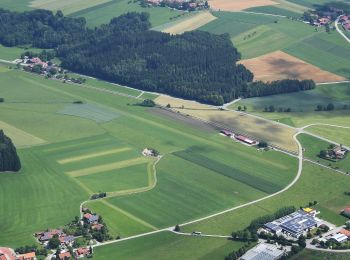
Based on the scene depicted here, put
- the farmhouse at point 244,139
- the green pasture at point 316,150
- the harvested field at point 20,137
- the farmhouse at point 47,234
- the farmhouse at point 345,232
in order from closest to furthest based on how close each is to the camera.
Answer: the farmhouse at point 47,234, the farmhouse at point 345,232, the green pasture at point 316,150, the harvested field at point 20,137, the farmhouse at point 244,139

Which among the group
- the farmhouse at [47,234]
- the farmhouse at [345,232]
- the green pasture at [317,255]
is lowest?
the green pasture at [317,255]

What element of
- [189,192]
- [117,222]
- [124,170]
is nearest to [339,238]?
[189,192]

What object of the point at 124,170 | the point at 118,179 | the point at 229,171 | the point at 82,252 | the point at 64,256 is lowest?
the point at 82,252

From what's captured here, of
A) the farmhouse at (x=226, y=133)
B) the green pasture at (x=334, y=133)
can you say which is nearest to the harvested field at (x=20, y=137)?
the farmhouse at (x=226, y=133)

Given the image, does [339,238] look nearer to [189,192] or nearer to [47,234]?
[189,192]

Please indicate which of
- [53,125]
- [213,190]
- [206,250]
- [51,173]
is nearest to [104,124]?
[53,125]

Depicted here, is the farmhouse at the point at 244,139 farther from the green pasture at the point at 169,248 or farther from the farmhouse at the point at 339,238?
the green pasture at the point at 169,248

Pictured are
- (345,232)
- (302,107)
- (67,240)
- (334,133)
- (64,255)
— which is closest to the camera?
(64,255)

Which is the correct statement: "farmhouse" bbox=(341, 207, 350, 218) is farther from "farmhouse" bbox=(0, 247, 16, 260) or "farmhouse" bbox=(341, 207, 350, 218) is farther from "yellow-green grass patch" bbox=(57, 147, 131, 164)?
"farmhouse" bbox=(0, 247, 16, 260)
